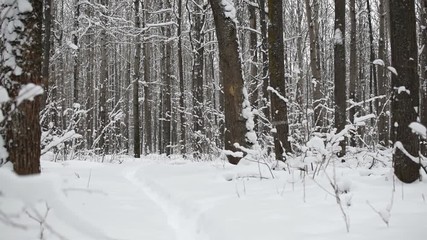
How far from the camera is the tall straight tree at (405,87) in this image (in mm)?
3934

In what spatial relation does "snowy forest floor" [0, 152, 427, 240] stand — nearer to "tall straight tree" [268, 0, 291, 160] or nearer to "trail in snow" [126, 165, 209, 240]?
"trail in snow" [126, 165, 209, 240]

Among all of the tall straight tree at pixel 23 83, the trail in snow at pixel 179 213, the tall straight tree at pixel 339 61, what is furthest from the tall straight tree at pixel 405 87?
A: the tall straight tree at pixel 339 61

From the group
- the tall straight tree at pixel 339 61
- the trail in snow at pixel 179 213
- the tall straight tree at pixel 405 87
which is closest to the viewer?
the trail in snow at pixel 179 213

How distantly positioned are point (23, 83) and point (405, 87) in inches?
154

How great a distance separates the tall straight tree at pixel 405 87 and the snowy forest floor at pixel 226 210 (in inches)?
8.1

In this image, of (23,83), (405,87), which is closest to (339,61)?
(405,87)

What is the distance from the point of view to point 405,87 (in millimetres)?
3939

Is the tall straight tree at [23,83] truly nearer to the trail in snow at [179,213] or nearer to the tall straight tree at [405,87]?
the trail in snow at [179,213]

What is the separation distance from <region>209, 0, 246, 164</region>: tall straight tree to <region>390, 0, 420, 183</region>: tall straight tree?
10.3 ft

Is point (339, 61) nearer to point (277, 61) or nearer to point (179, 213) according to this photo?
point (277, 61)

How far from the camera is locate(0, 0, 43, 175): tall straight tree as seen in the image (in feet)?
11.0

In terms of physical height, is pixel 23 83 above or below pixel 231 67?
below

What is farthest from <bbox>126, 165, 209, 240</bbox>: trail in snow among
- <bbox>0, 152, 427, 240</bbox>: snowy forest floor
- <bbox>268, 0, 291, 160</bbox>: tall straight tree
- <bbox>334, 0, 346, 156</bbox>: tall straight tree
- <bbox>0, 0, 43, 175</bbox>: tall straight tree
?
<bbox>334, 0, 346, 156</bbox>: tall straight tree

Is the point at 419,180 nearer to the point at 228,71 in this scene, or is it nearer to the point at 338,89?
the point at 228,71
